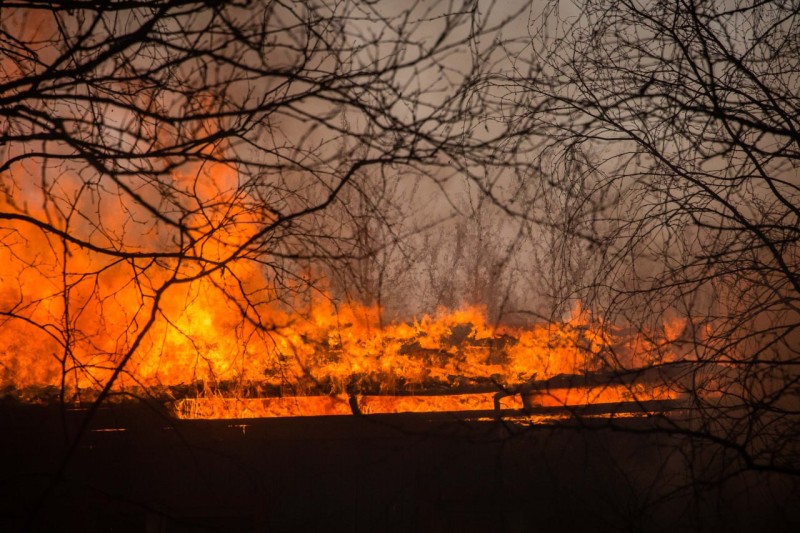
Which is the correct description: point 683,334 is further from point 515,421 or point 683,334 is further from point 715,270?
point 515,421

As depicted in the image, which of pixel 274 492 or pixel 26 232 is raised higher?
pixel 26 232

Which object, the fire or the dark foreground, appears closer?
the fire

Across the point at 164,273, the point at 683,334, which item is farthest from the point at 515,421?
the point at 164,273

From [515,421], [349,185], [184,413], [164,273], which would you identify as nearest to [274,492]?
[184,413]

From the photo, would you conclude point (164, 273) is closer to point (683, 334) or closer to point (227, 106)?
point (227, 106)

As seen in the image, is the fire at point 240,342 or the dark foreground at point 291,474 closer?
the fire at point 240,342

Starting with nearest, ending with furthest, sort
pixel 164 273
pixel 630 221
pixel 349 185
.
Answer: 1. pixel 349 185
2. pixel 630 221
3. pixel 164 273

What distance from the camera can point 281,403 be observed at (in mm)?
4992

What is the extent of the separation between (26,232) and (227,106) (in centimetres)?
186

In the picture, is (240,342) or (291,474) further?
(291,474)

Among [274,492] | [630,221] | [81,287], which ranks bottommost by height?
[274,492]

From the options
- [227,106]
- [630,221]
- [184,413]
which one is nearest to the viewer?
[227,106]

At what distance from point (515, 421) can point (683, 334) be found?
5.00 feet

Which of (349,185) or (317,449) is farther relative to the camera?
(317,449)
